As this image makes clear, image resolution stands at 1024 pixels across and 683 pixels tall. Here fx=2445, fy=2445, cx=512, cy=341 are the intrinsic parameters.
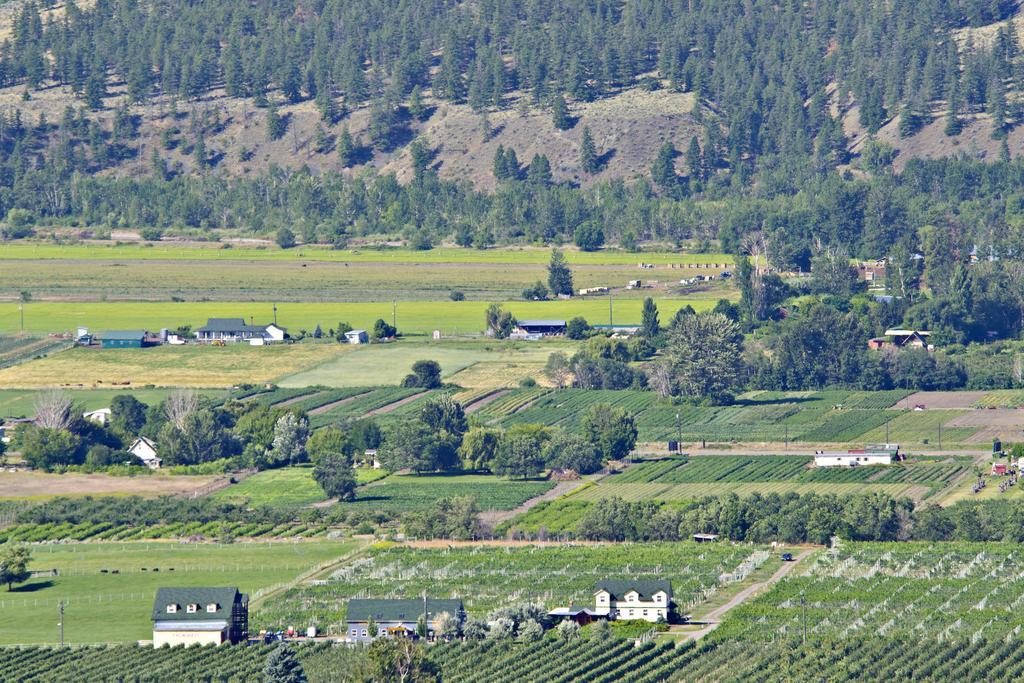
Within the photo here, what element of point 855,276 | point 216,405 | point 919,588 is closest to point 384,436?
point 216,405

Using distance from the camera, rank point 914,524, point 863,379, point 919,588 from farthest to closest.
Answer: point 863,379
point 914,524
point 919,588

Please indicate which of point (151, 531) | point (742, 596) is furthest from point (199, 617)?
point (151, 531)

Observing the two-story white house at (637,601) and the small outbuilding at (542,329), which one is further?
the small outbuilding at (542,329)

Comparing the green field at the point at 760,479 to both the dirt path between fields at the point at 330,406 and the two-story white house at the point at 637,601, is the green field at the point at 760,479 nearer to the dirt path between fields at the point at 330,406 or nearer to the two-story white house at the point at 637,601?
the dirt path between fields at the point at 330,406

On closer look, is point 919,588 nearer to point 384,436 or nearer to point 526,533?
point 526,533

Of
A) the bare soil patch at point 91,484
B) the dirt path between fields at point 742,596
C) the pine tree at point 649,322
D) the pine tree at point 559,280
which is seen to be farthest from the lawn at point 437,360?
the dirt path between fields at point 742,596

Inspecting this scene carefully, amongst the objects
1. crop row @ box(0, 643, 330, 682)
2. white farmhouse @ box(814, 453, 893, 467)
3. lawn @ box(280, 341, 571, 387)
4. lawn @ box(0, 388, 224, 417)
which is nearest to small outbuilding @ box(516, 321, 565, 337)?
lawn @ box(280, 341, 571, 387)

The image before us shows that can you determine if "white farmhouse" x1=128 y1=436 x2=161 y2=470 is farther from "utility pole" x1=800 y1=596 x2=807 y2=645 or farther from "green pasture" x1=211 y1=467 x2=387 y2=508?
"utility pole" x1=800 y1=596 x2=807 y2=645
